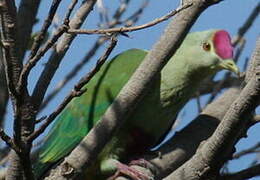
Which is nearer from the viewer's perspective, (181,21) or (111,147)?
(181,21)

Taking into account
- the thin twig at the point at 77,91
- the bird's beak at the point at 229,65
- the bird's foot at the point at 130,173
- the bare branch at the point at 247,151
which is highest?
the bird's beak at the point at 229,65

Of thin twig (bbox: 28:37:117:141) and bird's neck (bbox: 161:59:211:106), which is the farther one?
bird's neck (bbox: 161:59:211:106)

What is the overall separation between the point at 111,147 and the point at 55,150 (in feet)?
0.83

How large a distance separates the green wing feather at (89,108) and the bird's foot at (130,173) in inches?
11.2

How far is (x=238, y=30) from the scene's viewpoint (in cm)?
317

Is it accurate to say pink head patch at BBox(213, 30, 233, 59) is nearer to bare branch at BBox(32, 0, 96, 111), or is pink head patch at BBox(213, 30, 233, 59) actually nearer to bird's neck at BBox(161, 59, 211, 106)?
bird's neck at BBox(161, 59, 211, 106)

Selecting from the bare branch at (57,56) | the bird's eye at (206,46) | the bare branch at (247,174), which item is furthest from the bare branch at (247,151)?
the bare branch at (57,56)

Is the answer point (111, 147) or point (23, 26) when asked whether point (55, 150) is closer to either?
point (111, 147)

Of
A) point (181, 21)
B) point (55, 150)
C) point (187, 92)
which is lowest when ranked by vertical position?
point (55, 150)

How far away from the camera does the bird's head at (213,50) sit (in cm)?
274

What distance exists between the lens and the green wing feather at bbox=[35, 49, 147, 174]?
2707mm

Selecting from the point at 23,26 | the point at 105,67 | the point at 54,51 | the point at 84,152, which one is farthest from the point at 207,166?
the point at 105,67

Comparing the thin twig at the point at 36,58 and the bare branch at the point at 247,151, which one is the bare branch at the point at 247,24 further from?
the thin twig at the point at 36,58

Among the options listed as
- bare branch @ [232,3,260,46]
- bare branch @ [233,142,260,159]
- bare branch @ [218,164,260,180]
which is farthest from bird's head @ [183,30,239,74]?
bare branch @ [218,164,260,180]
